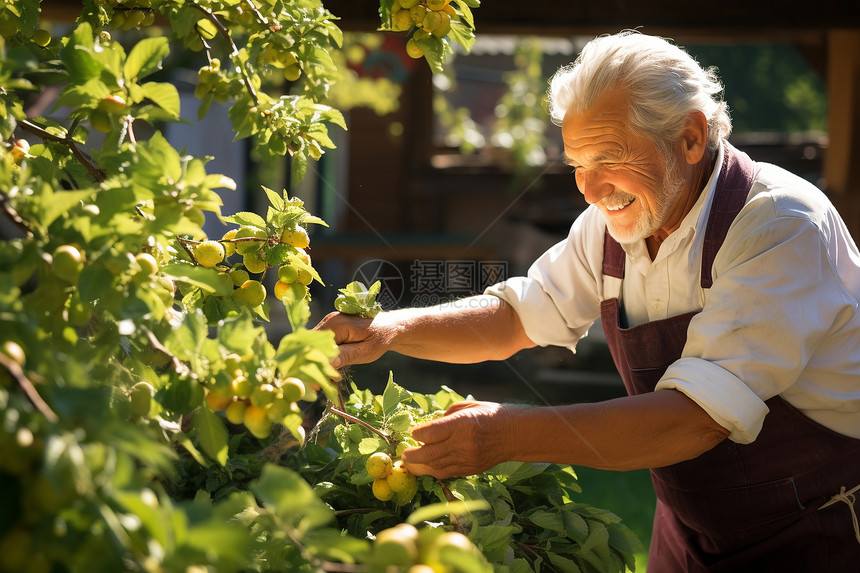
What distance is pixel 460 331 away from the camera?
6.36 feet

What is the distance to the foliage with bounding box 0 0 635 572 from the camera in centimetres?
65

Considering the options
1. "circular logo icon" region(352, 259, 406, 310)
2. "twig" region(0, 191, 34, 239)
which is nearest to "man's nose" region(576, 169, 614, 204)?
"twig" region(0, 191, 34, 239)

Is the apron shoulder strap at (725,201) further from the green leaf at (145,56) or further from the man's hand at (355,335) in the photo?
the green leaf at (145,56)

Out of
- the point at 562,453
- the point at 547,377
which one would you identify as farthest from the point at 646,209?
the point at 547,377

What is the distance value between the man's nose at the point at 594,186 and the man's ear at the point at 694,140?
17 cm

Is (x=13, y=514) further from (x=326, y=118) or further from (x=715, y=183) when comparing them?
(x=715, y=183)

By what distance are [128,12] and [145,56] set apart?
0.59 meters

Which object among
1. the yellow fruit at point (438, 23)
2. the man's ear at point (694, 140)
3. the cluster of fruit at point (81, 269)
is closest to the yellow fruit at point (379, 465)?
the cluster of fruit at point (81, 269)

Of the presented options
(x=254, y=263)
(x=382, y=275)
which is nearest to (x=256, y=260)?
(x=254, y=263)

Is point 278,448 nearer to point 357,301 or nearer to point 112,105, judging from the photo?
point 357,301

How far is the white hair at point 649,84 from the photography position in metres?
1.60

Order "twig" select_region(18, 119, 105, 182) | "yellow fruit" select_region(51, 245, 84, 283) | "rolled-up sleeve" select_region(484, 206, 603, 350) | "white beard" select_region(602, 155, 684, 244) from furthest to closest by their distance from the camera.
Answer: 1. "rolled-up sleeve" select_region(484, 206, 603, 350)
2. "white beard" select_region(602, 155, 684, 244)
3. "twig" select_region(18, 119, 105, 182)
4. "yellow fruit" select_region(51, 245, 84, 283)

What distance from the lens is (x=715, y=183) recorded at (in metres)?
1.63
